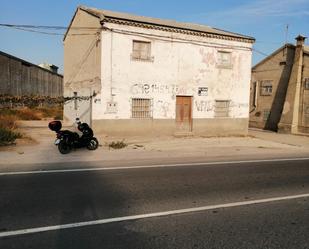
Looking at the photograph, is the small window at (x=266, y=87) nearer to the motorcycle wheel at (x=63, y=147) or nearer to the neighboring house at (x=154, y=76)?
the neighboring house at (x=154, y=76)

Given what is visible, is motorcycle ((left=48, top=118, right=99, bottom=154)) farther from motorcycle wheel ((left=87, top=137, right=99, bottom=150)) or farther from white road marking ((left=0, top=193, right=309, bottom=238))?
white road marking ((left=0, top=193, right=309, bottom=238))

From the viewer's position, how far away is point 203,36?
20.8 meters

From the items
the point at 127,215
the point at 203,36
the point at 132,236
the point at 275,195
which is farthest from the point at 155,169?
the point at 203,36

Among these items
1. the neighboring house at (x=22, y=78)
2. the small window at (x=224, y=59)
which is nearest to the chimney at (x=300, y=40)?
the small window at (x=224, y=59)

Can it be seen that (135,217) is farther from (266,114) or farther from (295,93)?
(266,114)

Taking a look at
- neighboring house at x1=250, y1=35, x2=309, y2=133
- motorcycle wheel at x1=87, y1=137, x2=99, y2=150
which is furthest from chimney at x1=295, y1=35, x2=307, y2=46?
motorcycle wheel at x1=87, y1=137, x2=99, y2=150

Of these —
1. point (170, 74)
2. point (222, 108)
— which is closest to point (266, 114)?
point (222, 108)

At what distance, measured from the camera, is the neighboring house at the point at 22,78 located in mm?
34572

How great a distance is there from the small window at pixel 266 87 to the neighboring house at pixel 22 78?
23683 mm

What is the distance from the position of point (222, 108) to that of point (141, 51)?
21.3 ft

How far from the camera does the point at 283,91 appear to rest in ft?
96.4

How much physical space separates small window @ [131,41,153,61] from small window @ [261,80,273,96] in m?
15.0

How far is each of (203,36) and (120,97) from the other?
6299 millimetres

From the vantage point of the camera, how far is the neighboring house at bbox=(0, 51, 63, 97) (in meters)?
34.6
